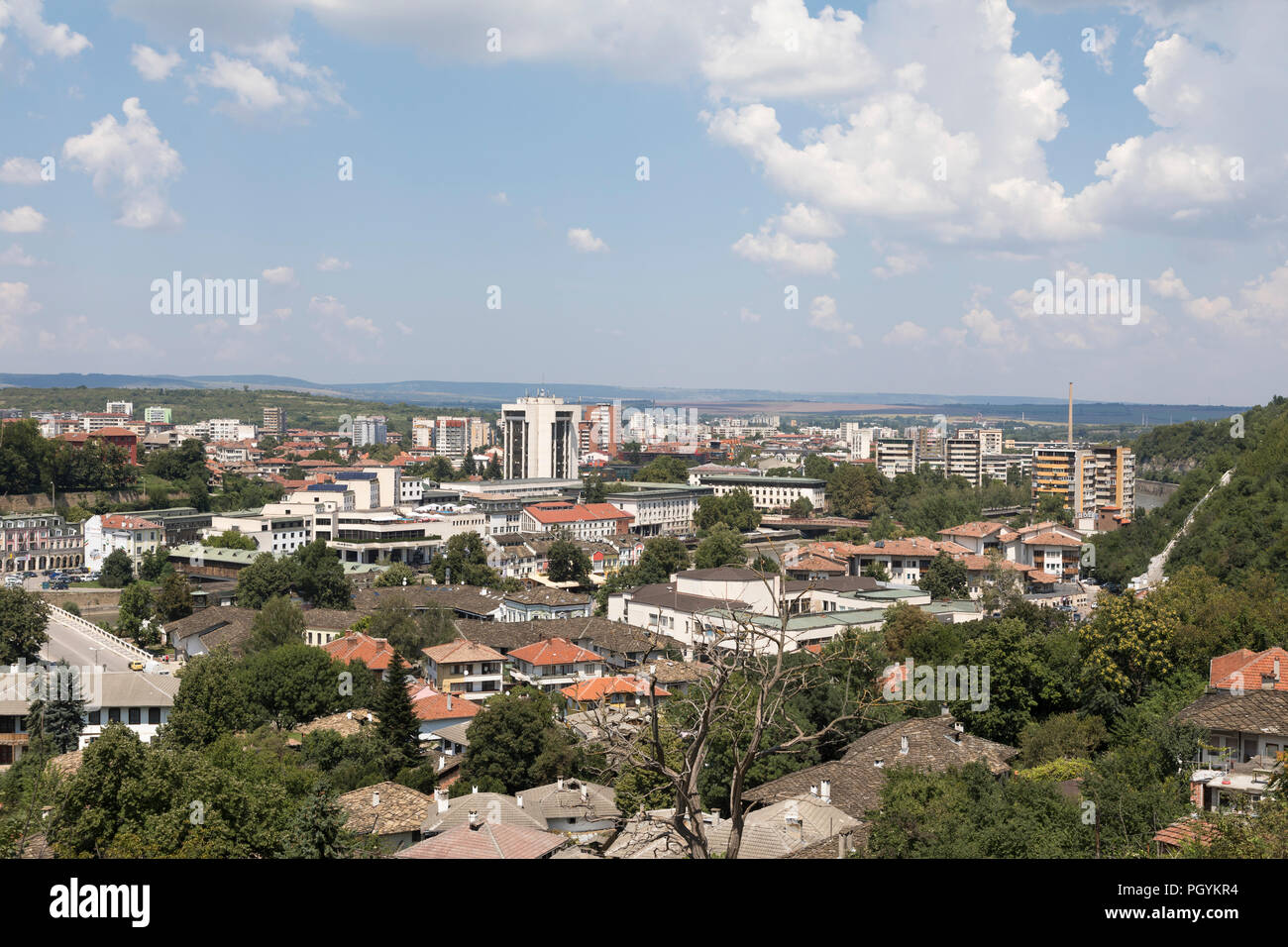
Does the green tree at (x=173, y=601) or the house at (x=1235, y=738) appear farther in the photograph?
the green tree at (x=173, y=601)

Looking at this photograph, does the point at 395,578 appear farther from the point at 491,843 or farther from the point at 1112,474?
the point at 1112,474

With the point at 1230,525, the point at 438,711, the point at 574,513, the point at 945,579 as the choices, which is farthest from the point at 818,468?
the point at 438,711

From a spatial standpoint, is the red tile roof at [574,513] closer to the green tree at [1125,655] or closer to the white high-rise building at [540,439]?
Answer: the white high-rise building at [540,439]

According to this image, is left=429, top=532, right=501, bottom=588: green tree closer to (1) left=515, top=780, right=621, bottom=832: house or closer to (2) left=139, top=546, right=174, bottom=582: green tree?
(2) left=139, top=546, right=174, bottom=582: green tree

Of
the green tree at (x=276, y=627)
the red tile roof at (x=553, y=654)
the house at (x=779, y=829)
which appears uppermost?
the house at (x=779, y=829)

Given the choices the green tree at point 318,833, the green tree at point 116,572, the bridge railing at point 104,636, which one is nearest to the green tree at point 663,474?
the green tree at point 116,572

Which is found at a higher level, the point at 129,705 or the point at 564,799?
the point at 564,799
